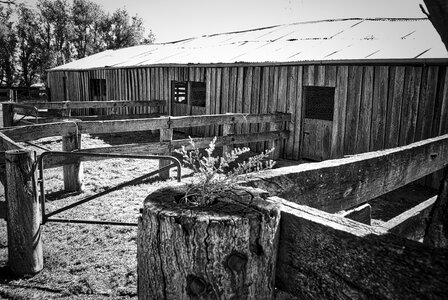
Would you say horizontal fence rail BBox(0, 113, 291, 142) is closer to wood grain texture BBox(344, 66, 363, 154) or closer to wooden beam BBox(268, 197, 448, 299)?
wood grain texture BBox(344, 66, 363, 154)

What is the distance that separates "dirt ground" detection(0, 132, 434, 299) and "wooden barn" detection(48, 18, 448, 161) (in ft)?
6.26

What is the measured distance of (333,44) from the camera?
1010cm

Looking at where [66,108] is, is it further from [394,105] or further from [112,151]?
[394,105]

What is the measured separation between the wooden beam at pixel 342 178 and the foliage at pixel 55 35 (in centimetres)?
4758

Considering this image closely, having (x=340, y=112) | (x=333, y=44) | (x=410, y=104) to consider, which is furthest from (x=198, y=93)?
(x=410, y=104)

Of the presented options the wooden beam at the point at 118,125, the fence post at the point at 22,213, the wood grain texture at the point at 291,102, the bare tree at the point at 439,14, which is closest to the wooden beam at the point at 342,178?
the bare tree at the point at 439,14

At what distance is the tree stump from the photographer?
1.17 meters

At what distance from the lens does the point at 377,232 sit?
1.06m

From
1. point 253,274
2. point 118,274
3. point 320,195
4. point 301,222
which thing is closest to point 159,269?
point 253,274

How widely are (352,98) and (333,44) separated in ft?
7.32

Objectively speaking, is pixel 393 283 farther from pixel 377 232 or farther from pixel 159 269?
pixel 159 269

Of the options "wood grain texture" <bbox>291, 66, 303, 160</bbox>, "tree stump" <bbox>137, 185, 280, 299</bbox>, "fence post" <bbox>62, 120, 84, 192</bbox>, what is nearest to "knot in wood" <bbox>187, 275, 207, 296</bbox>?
"tree stump" <bbox>137, 185, 280, 299</bbox>

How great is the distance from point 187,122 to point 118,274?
4510 mm

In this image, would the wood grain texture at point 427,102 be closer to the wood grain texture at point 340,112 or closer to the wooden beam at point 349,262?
the wood grain texture at point 340,112
